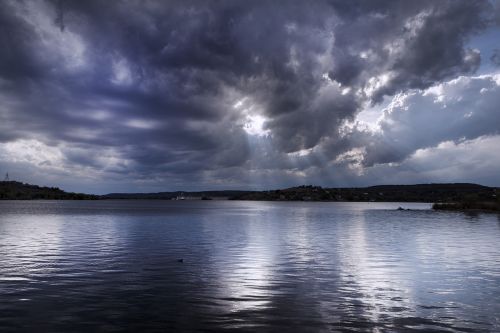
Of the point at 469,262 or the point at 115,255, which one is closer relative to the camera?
the point at 469,262

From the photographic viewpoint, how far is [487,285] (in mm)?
31594

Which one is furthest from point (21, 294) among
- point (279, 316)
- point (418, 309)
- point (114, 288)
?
point (418, 309)

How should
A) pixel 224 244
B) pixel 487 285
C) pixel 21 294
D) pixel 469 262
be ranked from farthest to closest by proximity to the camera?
pixel 224 244, pixel 469 262, pixel 487 285, pixel 21 294

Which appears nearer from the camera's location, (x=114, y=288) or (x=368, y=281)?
(x=114, y=288)

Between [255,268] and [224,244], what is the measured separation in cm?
2160

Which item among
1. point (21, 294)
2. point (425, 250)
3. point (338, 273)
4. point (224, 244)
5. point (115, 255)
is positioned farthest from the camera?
point (224, 244)

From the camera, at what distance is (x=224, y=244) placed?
60.7 metres

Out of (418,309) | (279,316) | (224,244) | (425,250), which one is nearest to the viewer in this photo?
(279,316)

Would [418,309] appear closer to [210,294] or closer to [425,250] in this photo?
[210,294]

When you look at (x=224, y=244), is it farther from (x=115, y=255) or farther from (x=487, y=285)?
(x=487, y=285)

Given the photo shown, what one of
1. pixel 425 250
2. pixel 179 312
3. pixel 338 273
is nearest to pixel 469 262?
pixel 425 250

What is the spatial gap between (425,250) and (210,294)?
36946 millimetres

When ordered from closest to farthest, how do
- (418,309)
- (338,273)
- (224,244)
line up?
(418,309) < (338,273) < (224,244)

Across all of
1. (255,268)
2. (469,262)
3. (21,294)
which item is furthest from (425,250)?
(21,294)
